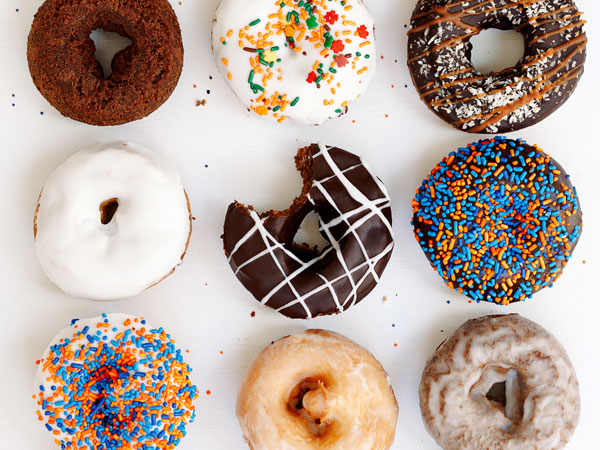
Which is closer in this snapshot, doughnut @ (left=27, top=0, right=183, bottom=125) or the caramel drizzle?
doughnut @ (left=27, top=0, right=183, bottom=125)

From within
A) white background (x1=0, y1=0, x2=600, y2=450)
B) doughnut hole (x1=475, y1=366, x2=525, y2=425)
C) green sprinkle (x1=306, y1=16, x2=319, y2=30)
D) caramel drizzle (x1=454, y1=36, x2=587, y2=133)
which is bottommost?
doughnut hole (x1=475, y1=366, x2=525, y2=425)

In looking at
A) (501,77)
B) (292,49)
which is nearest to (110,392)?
(292,49)

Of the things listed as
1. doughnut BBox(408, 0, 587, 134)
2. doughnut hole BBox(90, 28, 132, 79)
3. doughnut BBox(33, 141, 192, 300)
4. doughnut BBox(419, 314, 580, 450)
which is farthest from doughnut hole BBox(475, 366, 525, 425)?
doughnut hole BBox(90, 28, 132, 79)

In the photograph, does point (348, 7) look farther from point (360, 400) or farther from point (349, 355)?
point (360, 400)

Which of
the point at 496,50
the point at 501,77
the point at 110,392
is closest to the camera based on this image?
the point at 110,392

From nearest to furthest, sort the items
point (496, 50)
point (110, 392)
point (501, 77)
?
point (110, 392)
point (501, 77)
point (496, 50)

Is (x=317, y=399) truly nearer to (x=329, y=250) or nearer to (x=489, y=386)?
(x=329, y=250)

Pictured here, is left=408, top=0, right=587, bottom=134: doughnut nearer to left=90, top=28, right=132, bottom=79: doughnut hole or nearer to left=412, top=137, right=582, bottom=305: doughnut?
left=412, top=137, right=582, bottom=305: doughnut

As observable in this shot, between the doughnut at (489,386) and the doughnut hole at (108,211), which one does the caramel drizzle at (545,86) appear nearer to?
the doughnut at (489,386)
